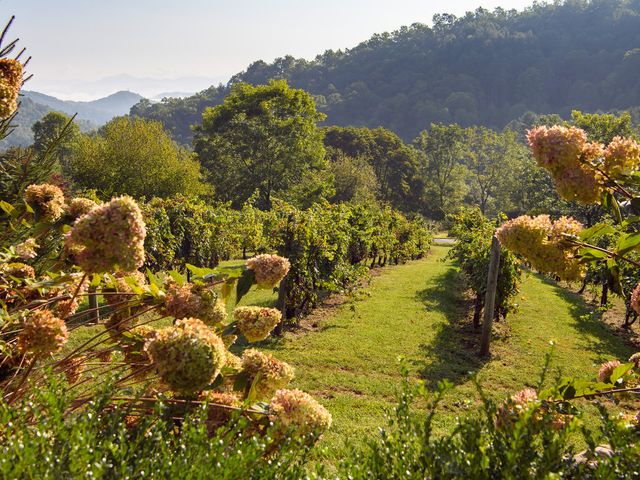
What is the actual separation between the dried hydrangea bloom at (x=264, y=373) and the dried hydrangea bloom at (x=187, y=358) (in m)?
0.31

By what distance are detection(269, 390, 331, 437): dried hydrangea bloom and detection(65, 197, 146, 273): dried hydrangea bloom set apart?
23.8 inches

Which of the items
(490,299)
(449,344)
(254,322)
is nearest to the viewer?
(254,322)

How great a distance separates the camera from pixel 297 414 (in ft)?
4.27


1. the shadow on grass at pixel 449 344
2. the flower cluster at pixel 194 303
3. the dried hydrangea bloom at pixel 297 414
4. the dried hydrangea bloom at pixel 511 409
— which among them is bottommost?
the shadow on grass at pixel 449 344

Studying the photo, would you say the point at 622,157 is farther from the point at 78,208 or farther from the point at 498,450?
the point at 78,208

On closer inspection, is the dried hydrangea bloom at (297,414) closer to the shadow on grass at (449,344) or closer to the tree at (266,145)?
the shadow on grass at (449,344)

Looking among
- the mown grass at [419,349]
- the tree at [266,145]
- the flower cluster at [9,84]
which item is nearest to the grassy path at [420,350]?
the mown grass at [419,349]

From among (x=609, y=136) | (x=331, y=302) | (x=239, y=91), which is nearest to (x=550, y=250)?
(x=331, y=302)

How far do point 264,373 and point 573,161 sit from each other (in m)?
1.24

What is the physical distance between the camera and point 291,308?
8.25m

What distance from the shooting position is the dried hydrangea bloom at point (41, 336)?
1262 millimetres

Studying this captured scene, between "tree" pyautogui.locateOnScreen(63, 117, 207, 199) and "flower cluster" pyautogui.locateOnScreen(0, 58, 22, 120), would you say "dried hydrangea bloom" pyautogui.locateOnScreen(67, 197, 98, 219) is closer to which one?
"flower cluster" pyautogui.locateOnScreen(0, 58, 22, 120)

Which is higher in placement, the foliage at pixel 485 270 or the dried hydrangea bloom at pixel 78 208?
the dried hydrangea bloom at pixel 78 208

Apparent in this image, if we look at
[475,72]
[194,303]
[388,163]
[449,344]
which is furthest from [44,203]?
[475,72]
